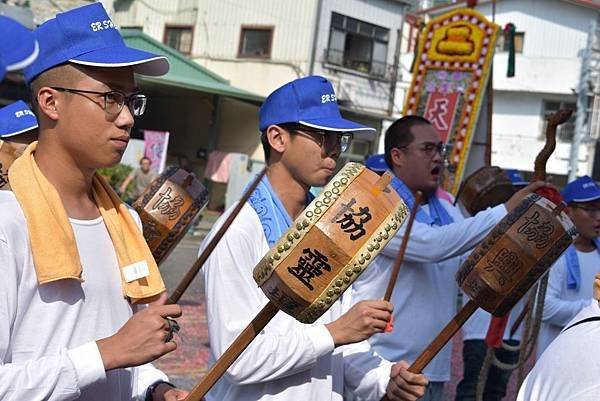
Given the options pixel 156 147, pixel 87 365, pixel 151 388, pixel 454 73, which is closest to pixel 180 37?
pixel 156 147

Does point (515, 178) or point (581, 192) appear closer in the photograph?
point (581, 192)

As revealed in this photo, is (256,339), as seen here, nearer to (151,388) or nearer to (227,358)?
(151,388)

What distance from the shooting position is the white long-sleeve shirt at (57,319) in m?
2.14

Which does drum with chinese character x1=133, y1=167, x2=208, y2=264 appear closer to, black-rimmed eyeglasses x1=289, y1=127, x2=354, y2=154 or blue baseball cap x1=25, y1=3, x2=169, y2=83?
black-rimmed eyeglasses x1=289, y1=127, x2=354, y2=154

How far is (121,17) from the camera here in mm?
28000

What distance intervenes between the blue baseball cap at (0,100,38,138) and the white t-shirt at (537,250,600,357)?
3.06m

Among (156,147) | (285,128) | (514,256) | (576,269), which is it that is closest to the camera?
(514,256)

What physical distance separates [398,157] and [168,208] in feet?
4.01

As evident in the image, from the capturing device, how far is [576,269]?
5.55 m

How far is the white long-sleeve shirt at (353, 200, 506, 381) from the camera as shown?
4020 millimetres

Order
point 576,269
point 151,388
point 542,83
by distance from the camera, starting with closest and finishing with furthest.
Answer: point 151,388 < point 576,269 < point 542,83

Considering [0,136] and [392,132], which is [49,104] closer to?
[0,136]

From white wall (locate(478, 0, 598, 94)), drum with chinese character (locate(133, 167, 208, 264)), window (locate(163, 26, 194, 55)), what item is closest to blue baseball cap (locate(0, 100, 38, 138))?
drum with chinese character (locate(133, 167, 208, 264))

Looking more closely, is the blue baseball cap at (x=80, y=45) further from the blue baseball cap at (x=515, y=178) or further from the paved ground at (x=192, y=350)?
the paved ground at (x=192, y=350)
